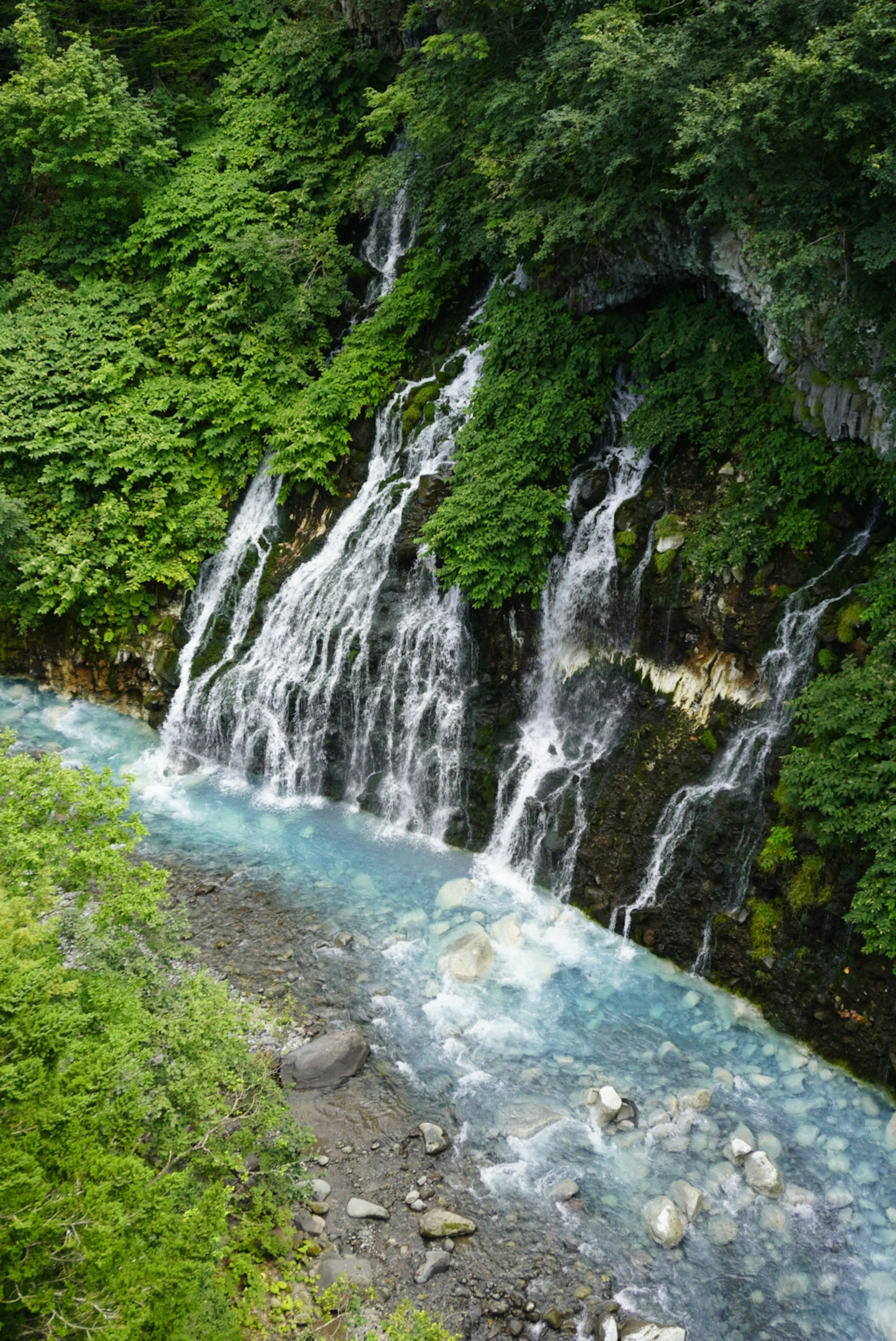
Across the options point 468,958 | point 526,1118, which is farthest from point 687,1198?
point 468,958

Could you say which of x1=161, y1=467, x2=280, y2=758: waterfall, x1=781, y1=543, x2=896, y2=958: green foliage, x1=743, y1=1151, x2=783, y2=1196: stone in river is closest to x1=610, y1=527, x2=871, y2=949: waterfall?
x1=781, y1=543, x2=896, y2=958: green foliage

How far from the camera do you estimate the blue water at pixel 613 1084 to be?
7301 mm

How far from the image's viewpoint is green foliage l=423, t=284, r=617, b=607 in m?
12.4

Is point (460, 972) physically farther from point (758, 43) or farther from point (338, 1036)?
point (758, 43)

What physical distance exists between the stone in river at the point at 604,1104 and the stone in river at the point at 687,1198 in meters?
0.85

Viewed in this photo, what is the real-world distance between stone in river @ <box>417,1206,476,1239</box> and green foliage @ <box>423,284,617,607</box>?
7653 mm

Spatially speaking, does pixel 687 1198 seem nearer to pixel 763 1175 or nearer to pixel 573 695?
pixel 763 1175

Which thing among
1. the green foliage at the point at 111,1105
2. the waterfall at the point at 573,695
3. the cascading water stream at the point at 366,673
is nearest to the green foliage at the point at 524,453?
the waterfall at the point at 573,695

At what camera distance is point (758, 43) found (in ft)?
28.9

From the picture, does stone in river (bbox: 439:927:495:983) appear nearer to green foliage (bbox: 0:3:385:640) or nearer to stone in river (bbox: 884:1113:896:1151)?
stone in river (bbox: 884:1113:896:1151)

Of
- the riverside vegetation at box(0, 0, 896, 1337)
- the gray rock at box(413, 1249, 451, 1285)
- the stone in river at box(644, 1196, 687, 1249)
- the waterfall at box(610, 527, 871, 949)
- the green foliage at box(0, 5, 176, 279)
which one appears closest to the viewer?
the riverside vegetation at box(0, 0, 896, 1337)

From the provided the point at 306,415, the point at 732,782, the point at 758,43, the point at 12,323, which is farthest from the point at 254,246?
the point at 732,782

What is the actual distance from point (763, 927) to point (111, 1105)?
24.4ft

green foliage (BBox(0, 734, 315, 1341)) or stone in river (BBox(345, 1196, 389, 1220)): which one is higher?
green foliage (BBox(0, 734, 315, 1341))
